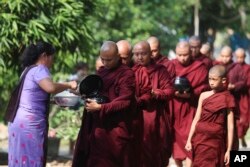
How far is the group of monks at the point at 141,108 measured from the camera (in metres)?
8.70

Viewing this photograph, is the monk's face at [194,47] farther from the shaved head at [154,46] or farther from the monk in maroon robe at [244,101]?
the monk in maroon robe at [244,101]

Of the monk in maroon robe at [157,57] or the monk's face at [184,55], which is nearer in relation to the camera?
the monk in maroon robe at [157,57]

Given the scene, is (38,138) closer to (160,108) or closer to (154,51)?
(160,108)

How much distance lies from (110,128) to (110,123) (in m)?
0.05

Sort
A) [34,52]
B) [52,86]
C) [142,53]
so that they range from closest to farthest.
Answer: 1. [52,86]
2. [34,52]
3. [142,53]

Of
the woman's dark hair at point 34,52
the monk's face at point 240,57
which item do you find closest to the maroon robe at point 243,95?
the monk's face at point 240,57

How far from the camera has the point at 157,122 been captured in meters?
10.8

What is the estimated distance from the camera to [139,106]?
979 cm

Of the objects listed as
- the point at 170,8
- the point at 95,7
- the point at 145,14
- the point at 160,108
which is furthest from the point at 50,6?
the point at 170,8

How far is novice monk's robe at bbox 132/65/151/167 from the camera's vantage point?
9.30m

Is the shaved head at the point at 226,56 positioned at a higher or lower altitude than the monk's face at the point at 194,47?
higher

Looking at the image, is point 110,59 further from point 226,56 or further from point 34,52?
point 226,56

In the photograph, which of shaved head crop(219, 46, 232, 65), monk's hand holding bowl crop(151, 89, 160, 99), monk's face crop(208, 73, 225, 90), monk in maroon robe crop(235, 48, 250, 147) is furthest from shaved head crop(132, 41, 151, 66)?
monk in maroon robe crop(235, 48, 250, 147)

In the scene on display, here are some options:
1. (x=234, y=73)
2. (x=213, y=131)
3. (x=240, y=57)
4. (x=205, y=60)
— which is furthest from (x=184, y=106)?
(x=240, y=57)
